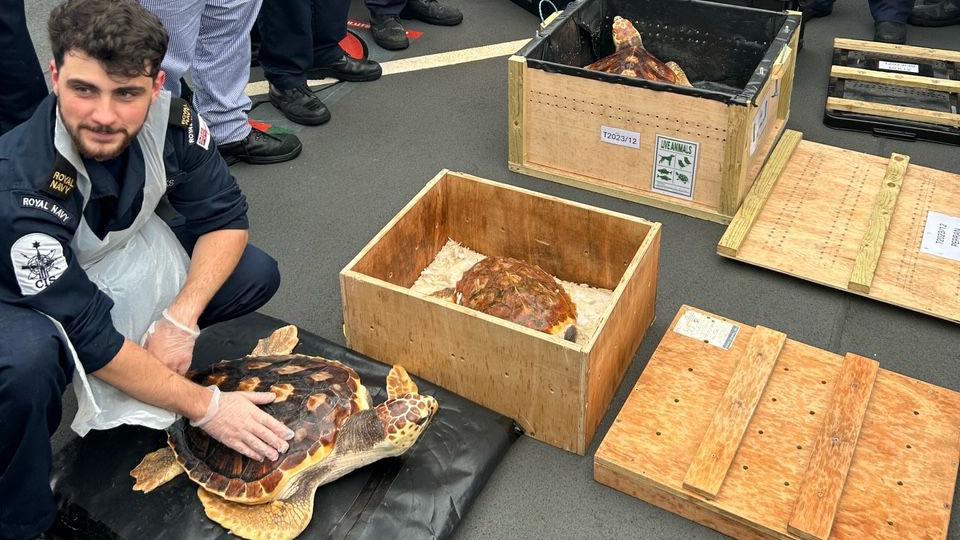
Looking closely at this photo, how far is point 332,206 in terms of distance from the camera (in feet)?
11.3

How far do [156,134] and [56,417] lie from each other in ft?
2.40

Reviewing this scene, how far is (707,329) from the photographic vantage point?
2.60 m

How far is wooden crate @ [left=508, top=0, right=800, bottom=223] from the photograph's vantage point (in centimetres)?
309

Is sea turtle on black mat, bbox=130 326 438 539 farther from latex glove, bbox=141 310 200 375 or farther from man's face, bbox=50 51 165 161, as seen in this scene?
man's face, bbox=50 51 165 161

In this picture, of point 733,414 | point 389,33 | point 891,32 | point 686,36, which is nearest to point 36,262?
point 733,414

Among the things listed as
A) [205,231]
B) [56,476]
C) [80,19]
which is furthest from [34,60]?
[56,476]

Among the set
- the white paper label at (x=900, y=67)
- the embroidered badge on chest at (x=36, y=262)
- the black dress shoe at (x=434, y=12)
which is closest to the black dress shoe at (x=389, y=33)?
the black dress shoe at (x=434, y=12)

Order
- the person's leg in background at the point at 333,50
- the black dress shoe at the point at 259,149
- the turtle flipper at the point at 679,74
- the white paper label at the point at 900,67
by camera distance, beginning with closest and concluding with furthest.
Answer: the turtle flipper at the point at 679,74
the black dress shoe at the point at 259,149
the white paper label at the point at 900,67
the person's leg in background at the point at 333,50

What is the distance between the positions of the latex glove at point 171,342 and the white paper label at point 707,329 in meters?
1.44

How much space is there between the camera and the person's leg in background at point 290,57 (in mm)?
3812

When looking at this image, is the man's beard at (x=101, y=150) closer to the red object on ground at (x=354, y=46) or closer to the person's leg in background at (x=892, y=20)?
the red object on ground at (x=354, y=46)

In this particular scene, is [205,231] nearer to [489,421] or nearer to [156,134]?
[156,134]

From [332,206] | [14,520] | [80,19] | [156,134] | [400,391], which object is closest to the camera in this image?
[80,19]

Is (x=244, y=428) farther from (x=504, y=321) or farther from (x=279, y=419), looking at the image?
(x=504, y=321)
